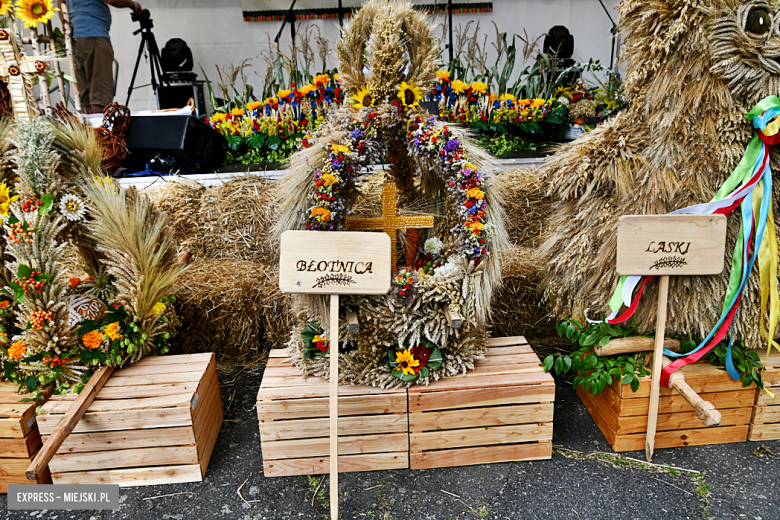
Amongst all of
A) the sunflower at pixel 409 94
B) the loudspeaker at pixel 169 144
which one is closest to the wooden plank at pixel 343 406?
the sunflower at pixel 409 94

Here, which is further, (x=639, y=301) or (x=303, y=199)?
(x=639, y=301)

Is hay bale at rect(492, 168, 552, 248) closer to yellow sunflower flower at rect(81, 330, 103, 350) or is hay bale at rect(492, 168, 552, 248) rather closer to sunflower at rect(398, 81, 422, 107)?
sunflower at rect(398, 81, 422, 107)

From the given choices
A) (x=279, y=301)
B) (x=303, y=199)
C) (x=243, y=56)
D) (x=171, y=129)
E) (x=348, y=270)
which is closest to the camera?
(x=348, y=270)

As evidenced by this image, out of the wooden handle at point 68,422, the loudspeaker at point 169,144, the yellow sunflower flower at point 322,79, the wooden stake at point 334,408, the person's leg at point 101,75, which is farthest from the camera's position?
the person's leg at point 101,75

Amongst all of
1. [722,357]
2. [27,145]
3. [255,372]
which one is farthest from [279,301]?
[722,357]

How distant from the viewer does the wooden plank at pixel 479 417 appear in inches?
67.9

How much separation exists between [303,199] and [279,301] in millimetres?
916

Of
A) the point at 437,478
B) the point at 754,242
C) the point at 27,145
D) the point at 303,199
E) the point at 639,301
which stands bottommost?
the point at 437,478

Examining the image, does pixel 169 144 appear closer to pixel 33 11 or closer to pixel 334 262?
pixel 33 11

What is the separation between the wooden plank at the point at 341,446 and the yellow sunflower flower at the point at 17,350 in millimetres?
1010

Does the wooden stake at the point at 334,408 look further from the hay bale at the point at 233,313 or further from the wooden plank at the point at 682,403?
the wooden plank at the point at 682,403

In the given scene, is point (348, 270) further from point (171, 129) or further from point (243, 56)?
point (243, 56)

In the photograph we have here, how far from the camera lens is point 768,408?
1839 mm

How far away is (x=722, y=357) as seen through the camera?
1.79 meters
